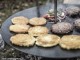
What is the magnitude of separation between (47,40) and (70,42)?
0.22 metres

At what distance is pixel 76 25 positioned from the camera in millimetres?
2416

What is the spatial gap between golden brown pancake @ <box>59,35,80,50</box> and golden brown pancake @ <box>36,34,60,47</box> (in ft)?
0.19

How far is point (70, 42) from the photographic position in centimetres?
213

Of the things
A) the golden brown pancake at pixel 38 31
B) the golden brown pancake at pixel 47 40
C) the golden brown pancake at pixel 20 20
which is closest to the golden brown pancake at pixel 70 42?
the golden brown pancake at pixel 47 40

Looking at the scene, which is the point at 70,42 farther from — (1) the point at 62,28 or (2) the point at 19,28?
(2) the point at 19,28

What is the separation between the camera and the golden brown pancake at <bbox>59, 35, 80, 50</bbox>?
6.73 ft

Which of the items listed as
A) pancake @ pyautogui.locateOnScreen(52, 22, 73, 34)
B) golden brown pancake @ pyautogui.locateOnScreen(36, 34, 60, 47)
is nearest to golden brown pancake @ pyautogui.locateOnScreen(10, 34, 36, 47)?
golden brown pancake @ pyautogui.locateOnScreen(36, 34, 60, 47)

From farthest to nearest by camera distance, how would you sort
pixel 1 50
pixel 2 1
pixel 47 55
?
pixel 2 1
pixel 1 50
pixel 47 55

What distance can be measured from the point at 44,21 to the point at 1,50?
1.47 meters

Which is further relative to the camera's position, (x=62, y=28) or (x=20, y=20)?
(x=20, y=20)

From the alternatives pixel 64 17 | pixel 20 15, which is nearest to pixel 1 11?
pixel 20 15

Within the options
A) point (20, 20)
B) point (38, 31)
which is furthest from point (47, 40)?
point (20, 20)

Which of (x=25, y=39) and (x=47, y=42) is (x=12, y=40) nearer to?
(x=25, y=39)

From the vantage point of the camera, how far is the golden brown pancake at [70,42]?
2053 mm
